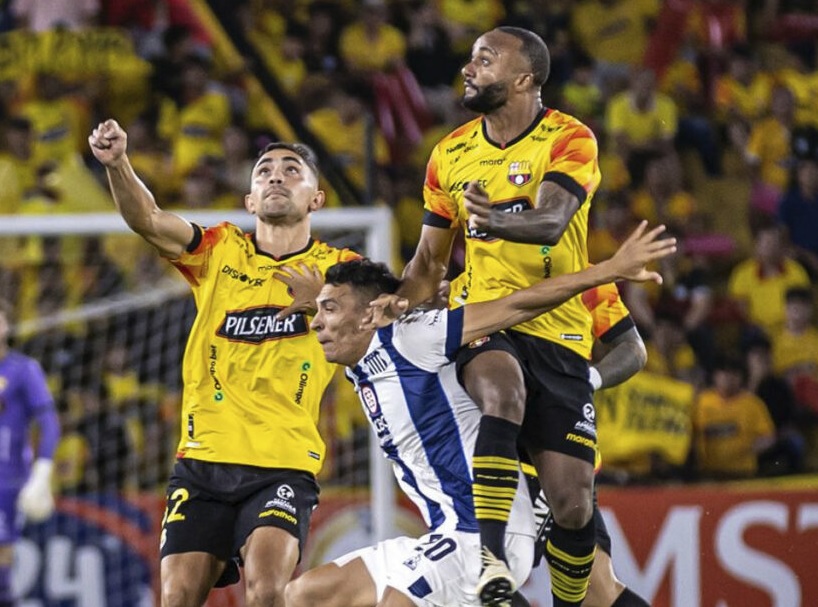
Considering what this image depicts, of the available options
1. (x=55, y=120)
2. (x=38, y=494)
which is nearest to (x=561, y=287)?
(x=38, y=494)

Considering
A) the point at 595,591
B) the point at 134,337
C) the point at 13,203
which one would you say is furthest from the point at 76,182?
the point at 595,591

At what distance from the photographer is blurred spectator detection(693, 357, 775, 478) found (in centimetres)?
1123

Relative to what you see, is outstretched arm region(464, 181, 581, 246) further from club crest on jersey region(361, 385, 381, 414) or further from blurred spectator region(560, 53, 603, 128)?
blurred spectator region(560, 53, 603, 128)

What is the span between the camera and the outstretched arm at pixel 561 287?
633cm

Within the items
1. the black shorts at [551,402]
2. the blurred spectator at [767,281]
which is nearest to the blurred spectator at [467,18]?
the blurred spectator at [767,281]

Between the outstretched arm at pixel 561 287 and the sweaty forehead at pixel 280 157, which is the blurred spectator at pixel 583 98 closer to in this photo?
the sweaty forehead at pixel 280 157

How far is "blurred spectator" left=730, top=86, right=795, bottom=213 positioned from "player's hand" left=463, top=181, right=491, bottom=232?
707 centimetres

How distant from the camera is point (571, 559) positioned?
695cm

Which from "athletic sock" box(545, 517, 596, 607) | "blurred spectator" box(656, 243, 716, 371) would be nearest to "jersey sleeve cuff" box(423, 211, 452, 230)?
"athletic sock" box(545, 517, 596, 607)

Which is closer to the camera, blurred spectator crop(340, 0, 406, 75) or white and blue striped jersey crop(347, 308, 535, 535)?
white and blue striped jersey crop(347, 308, 535, 535)

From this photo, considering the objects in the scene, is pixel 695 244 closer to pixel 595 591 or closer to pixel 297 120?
pixel 297 120

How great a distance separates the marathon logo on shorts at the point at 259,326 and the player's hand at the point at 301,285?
4 centimetres

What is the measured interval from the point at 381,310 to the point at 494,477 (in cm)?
80

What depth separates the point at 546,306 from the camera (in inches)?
257
